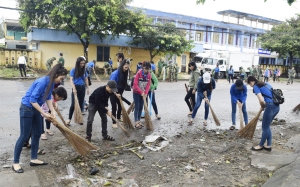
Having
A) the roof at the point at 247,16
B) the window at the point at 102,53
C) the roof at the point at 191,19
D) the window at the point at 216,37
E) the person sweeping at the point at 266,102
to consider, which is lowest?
the person sweeping at the point at 266,102

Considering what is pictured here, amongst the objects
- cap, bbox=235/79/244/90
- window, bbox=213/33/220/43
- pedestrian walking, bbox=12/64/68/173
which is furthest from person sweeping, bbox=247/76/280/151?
window, bbox=213/33/220/43

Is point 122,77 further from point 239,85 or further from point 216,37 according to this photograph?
point 216,37

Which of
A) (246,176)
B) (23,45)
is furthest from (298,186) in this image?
(23,45)

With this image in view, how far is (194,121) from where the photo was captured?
7781 mm

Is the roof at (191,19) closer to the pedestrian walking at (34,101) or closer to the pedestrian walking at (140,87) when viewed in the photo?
the pedestrian walking at (140,87)

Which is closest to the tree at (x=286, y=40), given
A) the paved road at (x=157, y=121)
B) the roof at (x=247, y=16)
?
the roof at (x=247, y=16)

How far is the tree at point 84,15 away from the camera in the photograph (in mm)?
16844

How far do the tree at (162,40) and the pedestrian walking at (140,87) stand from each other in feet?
50.8

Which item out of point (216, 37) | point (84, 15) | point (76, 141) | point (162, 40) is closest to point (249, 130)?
point (76, 141)

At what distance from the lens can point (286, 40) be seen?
33.0 m

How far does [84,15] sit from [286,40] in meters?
26.2

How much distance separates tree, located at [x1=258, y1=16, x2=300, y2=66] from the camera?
3259 cm

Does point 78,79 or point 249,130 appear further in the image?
point 78,79

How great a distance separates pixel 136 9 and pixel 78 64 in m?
15.0
